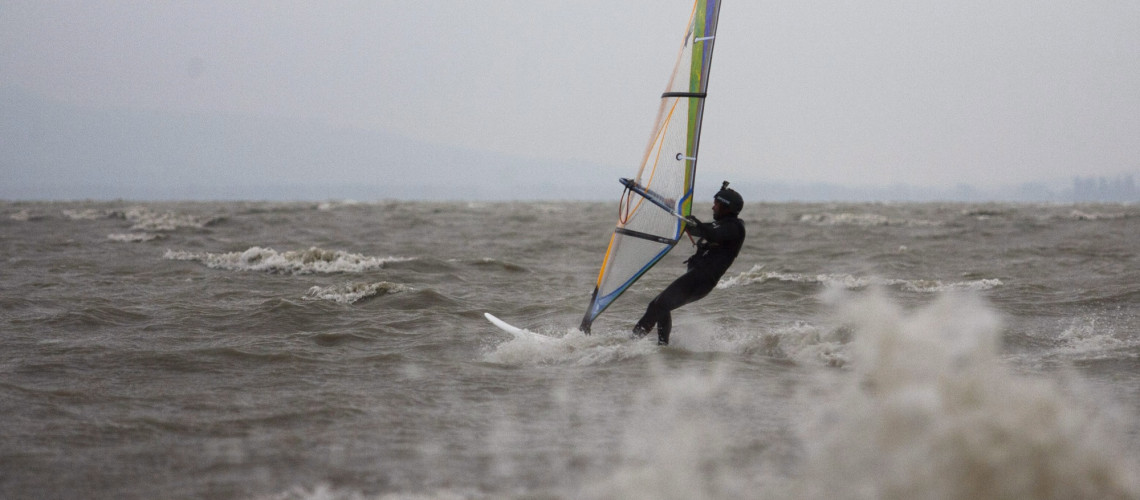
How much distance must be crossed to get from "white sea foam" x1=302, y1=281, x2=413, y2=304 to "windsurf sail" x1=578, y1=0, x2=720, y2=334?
517 centimetres

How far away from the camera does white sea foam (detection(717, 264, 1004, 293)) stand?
42.4 feet

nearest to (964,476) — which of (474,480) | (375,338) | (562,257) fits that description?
(474,480)

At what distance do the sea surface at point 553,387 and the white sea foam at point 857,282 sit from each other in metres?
0.08

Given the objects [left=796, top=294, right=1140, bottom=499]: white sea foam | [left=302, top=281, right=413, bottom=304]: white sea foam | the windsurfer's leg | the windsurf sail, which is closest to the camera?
[left=796, top=294, right=1140, bottom=499]: white sea foam

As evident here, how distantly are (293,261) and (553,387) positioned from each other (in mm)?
10348

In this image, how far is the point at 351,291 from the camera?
1200cm

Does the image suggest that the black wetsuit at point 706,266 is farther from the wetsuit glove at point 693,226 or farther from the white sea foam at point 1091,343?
the white sea foam at point 1091,343

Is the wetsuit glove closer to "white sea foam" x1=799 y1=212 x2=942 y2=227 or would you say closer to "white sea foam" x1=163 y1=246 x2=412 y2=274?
"white sea foam" x1=163 y1=246 x2=412 y2=274

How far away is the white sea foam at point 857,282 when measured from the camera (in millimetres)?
12914

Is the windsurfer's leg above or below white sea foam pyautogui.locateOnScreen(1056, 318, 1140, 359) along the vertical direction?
above

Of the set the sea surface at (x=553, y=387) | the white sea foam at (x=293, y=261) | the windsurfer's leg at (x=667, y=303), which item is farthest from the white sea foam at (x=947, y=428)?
the white sea foam at (x=293, y=261)

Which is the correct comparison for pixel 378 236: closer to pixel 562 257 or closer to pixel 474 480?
pixel 562 257

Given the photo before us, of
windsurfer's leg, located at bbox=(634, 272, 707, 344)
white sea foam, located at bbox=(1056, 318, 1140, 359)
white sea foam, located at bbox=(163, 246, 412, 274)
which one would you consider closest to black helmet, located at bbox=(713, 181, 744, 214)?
windsurfer's leg, located at bbox=(634, 272, 707, 344)

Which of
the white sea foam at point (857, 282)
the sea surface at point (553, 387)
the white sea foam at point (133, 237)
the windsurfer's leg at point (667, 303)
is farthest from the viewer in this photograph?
the white sea foam at point (133, 237)
